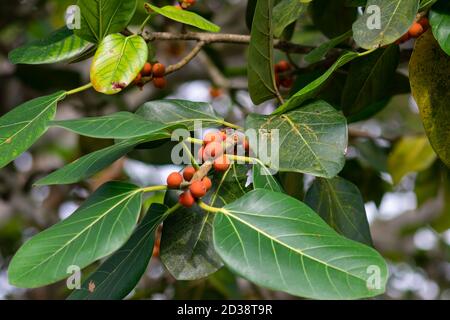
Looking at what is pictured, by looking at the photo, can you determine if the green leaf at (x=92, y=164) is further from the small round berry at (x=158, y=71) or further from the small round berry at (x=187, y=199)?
the small round berry at (x=158, y=71)

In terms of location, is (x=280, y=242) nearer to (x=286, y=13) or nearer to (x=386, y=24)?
(x=386, y=24)

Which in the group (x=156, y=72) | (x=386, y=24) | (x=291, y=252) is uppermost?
(x=386, y=24)

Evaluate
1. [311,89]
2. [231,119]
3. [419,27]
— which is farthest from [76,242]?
[231,119]

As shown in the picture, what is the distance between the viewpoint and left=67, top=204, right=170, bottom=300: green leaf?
841 millimetres

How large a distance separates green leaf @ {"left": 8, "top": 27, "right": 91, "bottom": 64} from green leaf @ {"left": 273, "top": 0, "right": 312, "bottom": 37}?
0.30m

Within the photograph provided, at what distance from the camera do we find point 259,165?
833 millimetres

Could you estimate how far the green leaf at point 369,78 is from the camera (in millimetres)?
1027

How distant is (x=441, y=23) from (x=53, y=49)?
1.85ft

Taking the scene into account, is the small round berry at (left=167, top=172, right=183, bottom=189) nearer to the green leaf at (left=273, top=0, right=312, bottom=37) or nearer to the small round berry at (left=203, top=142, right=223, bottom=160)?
the small round berry at (left=203, top=142, right=223, bottom=160)

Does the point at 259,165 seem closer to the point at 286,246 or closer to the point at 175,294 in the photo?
the point at 286,246

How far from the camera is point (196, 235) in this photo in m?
0.89

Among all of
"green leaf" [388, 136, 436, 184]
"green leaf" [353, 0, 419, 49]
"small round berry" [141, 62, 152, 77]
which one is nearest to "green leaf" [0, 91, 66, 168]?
"small round berry" [141, 62, 152, 77]

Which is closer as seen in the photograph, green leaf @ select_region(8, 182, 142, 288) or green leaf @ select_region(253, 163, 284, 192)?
green leaf @ select_region(8, 182, 142, 288)

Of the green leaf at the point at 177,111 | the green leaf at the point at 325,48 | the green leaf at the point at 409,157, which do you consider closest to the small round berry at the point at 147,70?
the green leaf at the point at 177,111
